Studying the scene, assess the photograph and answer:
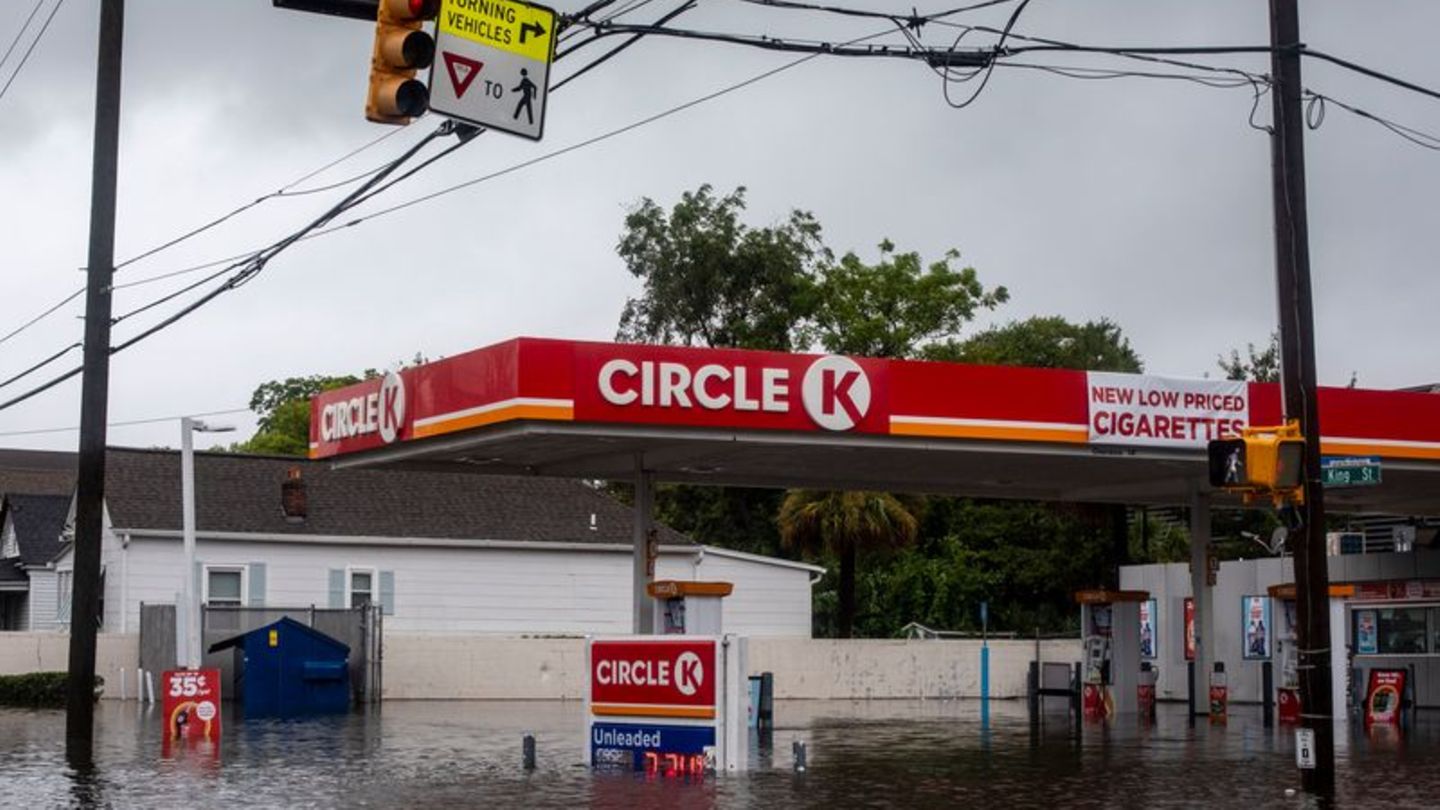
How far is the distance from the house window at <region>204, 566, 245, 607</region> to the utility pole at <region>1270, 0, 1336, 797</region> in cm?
3138

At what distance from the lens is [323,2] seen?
45.6 feet

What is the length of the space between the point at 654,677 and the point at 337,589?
87.5 feet

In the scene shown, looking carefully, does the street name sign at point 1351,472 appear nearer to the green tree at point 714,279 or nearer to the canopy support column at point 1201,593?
the canopy support column at point 1201,593

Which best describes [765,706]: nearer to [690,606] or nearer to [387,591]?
[690,606]

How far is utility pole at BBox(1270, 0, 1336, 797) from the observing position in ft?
60.7

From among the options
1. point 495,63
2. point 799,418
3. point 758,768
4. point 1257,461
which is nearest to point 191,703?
point 758,768

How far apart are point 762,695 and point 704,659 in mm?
8820

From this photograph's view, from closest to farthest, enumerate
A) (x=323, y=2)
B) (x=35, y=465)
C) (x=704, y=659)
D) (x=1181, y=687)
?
(x=323, y=2) → (x=704, y=659) → (x=1181, y=687) → (x=35, y=465)

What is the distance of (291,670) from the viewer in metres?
38.0

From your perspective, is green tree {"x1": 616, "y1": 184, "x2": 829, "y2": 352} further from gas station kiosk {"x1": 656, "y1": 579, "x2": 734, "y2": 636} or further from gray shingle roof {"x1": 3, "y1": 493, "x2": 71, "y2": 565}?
gas station kiosk {"x1": 656, "y1": 579, "x2": 734, "y2": 636}

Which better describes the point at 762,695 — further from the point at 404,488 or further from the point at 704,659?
the point at 404,488

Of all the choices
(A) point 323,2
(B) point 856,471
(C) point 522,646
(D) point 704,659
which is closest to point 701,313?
(C) point 522,646

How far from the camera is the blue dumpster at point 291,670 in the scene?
37.6 m

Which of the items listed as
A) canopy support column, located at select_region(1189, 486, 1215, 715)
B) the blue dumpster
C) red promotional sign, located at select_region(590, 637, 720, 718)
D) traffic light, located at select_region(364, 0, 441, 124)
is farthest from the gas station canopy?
traffic light, located at select_region(364, 0, 441, 124)
